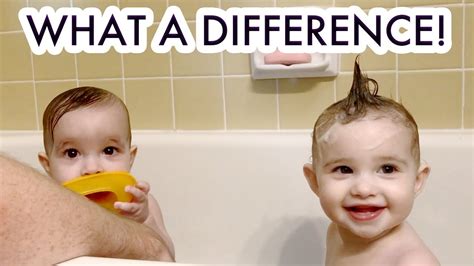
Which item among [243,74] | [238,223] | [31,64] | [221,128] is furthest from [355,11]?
[31,64]

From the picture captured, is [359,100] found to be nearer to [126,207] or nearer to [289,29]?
[126,207]

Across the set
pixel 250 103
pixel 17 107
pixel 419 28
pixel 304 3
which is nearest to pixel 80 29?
pixel 17 107

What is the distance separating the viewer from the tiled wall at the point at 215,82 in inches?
53.0

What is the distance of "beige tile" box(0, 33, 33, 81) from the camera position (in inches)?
63.4

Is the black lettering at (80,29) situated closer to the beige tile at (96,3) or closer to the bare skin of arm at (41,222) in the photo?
the beige tile at (96,3)

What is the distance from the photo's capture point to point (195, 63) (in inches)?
58.2

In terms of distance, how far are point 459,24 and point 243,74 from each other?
0.54 meters

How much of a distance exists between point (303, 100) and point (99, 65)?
582mm

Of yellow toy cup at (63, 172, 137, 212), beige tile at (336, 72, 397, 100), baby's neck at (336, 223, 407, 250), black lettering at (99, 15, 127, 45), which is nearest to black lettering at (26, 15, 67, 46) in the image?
black lettering at (99, 15, 127, 45)

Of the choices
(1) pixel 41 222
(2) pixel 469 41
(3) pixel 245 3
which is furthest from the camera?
(3) pixel 245 3

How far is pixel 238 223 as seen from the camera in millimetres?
1381

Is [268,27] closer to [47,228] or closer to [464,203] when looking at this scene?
[464,203]

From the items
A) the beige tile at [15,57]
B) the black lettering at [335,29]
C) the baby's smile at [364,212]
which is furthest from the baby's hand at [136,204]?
the beige tile at [15,57]

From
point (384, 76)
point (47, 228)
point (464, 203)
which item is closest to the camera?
point (47, 228)
